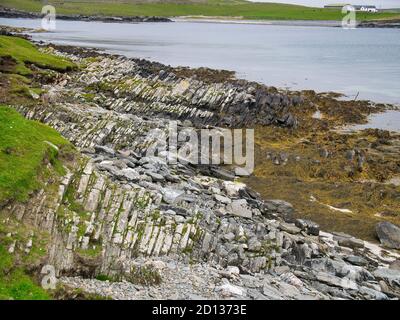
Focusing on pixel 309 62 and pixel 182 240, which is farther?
pixel 309 62

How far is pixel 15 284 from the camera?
43.9ft

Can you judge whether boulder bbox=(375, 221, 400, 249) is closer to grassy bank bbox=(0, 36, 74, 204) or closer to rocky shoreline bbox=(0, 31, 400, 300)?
rocky shoreline bbox=(0, 31, 400, 300)

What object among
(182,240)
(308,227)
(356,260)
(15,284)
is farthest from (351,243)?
(15,284)

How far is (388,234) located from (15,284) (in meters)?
18.7

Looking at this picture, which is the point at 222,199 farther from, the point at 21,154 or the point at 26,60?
the point at 26,60

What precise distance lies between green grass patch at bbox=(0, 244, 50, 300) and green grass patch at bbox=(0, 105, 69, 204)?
2416 mm

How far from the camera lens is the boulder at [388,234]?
24234 millimetres

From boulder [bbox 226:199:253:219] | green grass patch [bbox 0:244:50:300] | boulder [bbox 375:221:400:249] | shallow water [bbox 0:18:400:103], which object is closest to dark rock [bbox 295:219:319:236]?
boulder [bbox 226:199:253:219]

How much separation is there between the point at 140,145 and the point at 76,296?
72.9ft

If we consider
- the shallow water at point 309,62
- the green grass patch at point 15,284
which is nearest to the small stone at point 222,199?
the green grass patch at point 15,284

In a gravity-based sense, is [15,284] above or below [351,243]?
above

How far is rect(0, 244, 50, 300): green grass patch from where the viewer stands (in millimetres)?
12938

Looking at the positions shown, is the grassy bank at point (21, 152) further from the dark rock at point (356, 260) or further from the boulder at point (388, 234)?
the boulder at point (388, 234)
